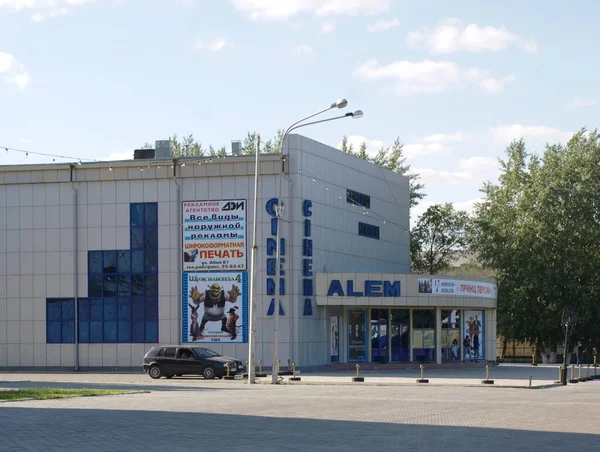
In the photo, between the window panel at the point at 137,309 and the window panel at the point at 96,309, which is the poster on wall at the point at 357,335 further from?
the window panel at the point at 96,309

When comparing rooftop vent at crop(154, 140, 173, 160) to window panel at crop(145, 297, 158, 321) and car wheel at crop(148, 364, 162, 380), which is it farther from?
car wheel at crop(148, 364, 162, 380)

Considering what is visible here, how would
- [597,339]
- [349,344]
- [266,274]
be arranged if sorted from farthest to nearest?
[597,339]
[349,344]
[266,274]

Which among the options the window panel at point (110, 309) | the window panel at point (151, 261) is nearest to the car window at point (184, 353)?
the window panel at point (151, 261)

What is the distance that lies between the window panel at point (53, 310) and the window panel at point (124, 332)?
11.2 ft

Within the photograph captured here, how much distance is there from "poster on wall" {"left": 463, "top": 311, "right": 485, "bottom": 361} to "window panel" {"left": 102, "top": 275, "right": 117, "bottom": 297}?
62.3 feet

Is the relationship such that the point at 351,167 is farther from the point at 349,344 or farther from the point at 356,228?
the point at 349,344

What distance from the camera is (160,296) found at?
5212cm

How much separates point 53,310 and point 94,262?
332 cm

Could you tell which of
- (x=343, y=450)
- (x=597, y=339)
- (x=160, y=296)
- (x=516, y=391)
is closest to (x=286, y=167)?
(x=160, y=296)

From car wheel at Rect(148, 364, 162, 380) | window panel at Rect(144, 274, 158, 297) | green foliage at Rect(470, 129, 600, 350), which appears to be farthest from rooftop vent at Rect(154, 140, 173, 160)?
green foliage at Rect(470, 129, 600, 350)

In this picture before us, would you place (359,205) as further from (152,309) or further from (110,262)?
(110,262)

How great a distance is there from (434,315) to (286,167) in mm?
12211

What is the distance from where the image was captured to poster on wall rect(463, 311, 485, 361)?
57500mm

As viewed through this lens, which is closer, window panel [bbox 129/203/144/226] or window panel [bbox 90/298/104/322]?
window panel [bbox 129/203/144/226]
